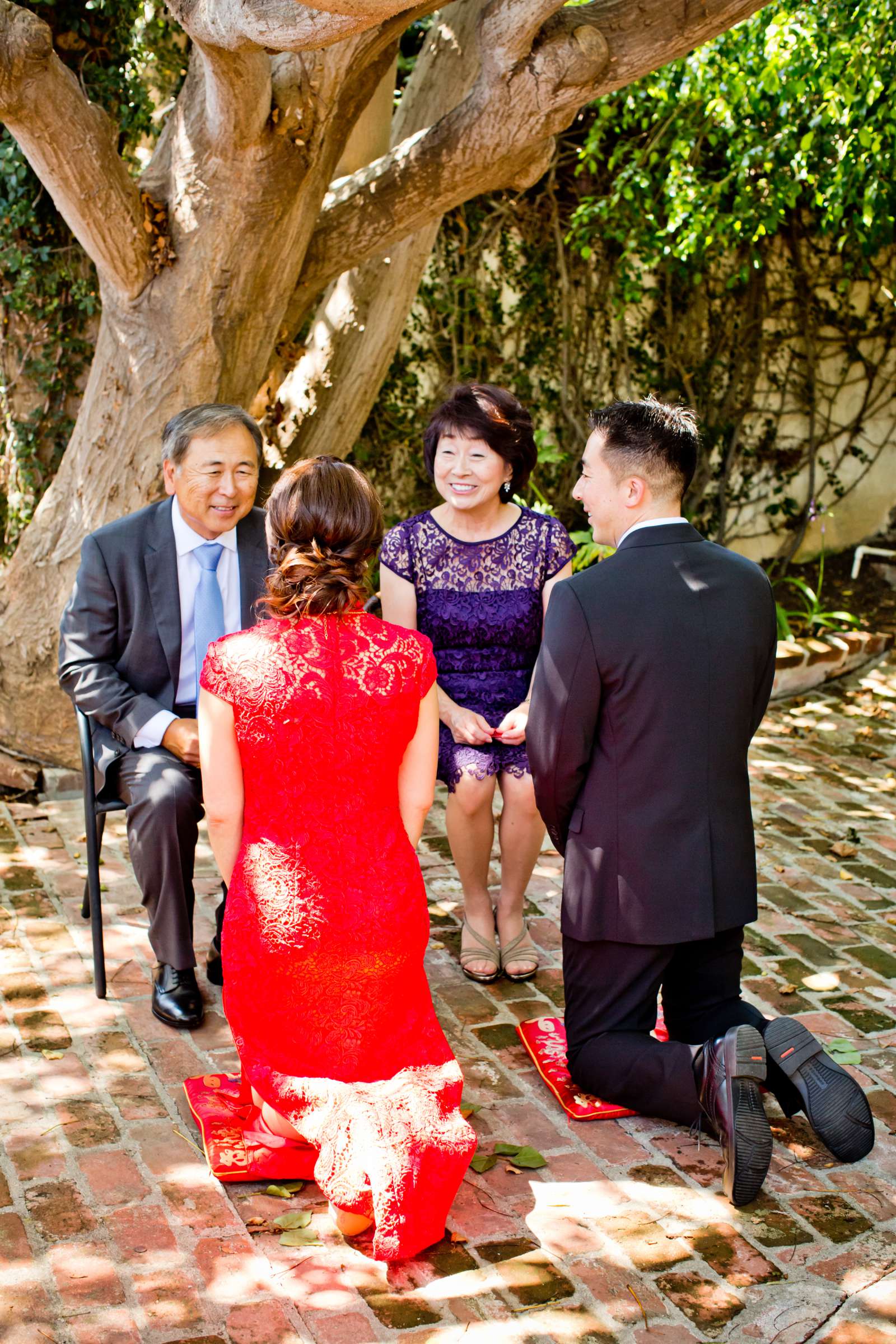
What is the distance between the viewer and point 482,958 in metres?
3.96

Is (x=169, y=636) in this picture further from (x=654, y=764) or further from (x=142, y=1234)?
(x=142, y=1234)

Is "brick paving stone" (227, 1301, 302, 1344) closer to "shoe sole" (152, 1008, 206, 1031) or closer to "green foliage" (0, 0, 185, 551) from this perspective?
"shoe sole" (152, 1008, 206, 1031)

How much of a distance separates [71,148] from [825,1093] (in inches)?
150

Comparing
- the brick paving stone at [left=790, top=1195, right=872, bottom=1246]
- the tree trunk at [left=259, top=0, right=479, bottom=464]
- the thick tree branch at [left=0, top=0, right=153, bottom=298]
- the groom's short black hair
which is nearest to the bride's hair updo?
the groom's short black hair

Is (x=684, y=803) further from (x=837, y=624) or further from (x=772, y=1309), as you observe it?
(x=837, y=624)

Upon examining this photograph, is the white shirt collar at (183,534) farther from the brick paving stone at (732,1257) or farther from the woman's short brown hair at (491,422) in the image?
the brick paving stone at (732,1257)

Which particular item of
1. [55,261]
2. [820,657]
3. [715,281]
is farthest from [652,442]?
[715,281]

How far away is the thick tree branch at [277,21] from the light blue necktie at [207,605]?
56.0 inches

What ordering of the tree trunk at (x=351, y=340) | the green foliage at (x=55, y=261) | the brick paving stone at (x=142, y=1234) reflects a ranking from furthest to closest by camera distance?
the tree trunk at (x=351, y=340)
the green foliage at (x=55, y=261)
the brick paving stone at (x=142, y=1234)

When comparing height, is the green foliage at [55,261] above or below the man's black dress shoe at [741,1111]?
above

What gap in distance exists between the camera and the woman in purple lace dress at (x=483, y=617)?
12.9ft

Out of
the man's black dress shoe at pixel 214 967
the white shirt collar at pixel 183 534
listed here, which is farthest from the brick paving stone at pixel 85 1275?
the white shirt collar at pixel 183 534

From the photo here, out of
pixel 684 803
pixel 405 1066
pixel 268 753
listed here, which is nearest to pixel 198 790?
pixel 268 753

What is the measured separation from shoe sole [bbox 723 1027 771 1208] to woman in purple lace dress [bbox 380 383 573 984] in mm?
1149
